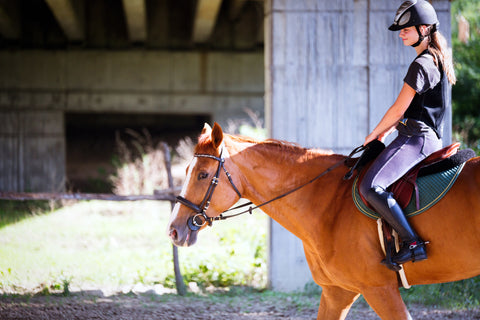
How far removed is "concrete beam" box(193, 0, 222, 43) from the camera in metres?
11.4

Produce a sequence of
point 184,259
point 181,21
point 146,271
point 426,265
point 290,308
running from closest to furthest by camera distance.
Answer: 1. point 426,265
2. point 290,308
3. point 146,271
4. point 184,259
5. point 181,21

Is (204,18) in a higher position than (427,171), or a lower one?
higher

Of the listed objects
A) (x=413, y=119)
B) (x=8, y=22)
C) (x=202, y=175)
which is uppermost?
(x=8, y=22)

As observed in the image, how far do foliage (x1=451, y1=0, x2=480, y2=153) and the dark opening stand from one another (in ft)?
31.1

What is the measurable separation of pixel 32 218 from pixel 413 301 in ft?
25.0

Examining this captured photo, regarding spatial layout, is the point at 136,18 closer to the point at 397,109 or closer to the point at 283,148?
the point at 283,148

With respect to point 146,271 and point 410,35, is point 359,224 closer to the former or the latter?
point 410,35

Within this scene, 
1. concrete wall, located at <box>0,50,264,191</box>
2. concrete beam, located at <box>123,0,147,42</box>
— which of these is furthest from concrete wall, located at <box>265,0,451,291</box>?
concrete wall, located at <box>0,50,264,191</box>

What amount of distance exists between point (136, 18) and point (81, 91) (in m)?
3.80

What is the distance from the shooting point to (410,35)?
3738 mm

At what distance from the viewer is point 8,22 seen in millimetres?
12930

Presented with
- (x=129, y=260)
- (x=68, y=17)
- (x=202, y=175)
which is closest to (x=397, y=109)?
(x=202, y=175)

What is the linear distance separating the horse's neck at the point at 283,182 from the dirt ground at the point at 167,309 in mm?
2459

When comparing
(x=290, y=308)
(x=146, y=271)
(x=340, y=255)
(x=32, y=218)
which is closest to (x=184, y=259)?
(x=146, y=271)
